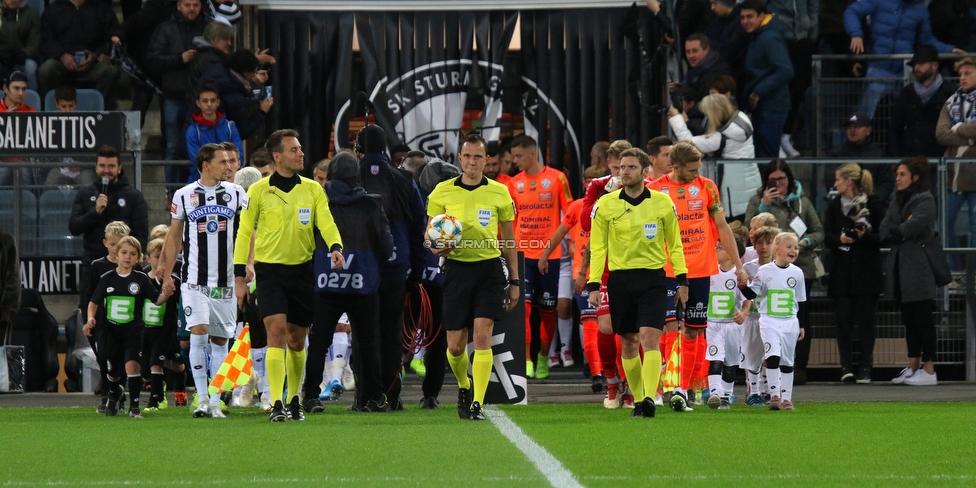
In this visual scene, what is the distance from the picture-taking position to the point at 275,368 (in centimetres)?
922

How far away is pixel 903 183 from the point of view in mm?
13445

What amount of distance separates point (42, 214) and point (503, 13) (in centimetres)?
573

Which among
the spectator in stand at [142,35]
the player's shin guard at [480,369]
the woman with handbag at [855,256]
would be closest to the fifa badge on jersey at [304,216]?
the player's shin guard at [480,369]

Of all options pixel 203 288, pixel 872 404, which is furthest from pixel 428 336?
pixel 872 404

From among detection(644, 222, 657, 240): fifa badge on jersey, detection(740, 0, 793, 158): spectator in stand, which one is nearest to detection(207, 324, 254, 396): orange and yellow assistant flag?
detection(644, 222, 657, 240): fifa badge on jersey

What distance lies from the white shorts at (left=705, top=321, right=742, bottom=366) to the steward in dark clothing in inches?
106

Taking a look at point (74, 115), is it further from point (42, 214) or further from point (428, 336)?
point (428, 336)

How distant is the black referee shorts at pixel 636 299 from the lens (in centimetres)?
936

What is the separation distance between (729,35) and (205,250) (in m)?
7.72

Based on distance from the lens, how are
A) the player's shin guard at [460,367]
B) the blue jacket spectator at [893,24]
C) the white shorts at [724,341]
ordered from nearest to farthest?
the player's shin guard at [460,367] < the white shorts at [724,341] < the blue jacket spectator at [893,24]

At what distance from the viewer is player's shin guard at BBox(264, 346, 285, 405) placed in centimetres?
922

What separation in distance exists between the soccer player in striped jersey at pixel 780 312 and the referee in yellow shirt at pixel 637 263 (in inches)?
47.9

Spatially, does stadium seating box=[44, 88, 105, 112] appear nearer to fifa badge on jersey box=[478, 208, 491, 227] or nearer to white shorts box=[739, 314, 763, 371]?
fifa badge on jersey box=[478, 208, 491, 227]

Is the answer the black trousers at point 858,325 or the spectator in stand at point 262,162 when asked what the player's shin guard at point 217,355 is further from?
the black trousers at point 858,325
